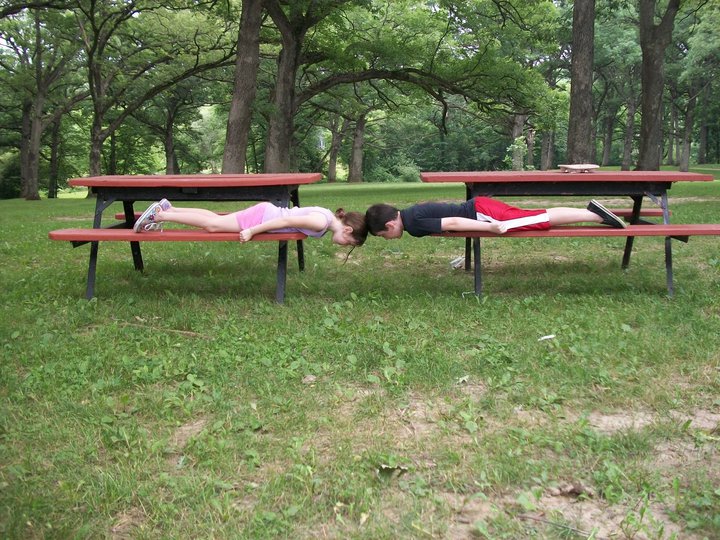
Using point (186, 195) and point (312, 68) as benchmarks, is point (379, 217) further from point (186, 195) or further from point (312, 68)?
point (312, 68)

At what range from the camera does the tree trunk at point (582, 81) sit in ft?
48.4

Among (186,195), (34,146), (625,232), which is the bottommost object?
(625,232)

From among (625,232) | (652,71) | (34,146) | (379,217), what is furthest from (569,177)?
(34,146)

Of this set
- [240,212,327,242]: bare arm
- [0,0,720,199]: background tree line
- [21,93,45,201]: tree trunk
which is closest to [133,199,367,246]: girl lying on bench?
[240,212,327,242]: bare arm

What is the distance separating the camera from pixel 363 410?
298 centimetres

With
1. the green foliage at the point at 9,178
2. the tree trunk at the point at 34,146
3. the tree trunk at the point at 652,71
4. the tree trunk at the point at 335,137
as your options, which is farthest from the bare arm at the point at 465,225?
the green foliage at the point at 9,178

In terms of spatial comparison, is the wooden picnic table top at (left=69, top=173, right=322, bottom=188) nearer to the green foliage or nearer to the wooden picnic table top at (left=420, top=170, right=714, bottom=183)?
the wooden picnic table top at (left=420, top=170, right=714, bottom=183)

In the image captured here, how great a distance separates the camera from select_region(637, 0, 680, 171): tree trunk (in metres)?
17.3

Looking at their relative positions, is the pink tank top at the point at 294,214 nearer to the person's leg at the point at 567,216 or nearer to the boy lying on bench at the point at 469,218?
the boy lying on bench at the point at 469,218

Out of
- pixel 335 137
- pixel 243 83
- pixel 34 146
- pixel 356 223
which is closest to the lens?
pixel 356 223

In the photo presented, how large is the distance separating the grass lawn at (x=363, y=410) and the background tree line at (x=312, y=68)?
38.2 feet

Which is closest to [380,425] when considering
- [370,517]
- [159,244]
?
[370,517]

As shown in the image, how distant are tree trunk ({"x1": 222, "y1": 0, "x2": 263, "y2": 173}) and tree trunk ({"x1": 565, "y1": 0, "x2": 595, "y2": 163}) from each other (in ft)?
25.1

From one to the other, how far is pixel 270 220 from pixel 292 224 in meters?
0.17
